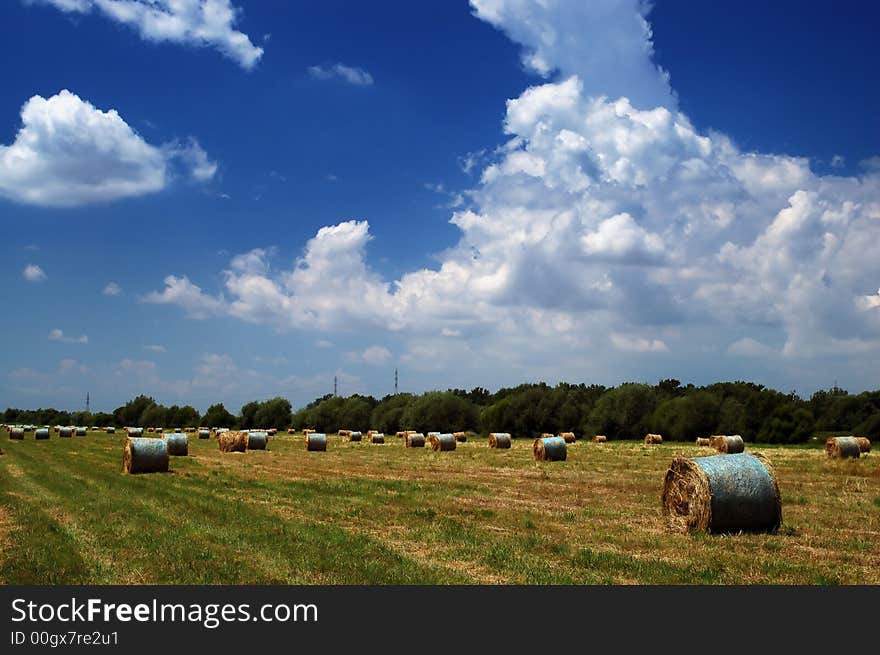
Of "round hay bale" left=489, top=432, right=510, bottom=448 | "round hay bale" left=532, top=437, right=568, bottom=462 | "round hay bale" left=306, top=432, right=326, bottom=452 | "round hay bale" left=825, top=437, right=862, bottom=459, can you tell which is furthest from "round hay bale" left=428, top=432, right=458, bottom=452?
"round hay bale" left=825, top=437, right=862, bottom=459

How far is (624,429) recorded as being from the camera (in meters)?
88.4

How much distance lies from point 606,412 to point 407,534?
258 feet

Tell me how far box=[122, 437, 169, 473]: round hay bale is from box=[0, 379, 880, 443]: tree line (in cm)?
5982

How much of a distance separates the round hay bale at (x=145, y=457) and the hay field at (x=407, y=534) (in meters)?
3.42

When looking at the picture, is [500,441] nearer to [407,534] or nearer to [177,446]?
[177,446]

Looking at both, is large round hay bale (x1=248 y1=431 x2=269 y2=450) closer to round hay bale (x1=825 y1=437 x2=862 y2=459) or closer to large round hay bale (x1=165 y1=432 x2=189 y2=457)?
large round hay bale (x1=165 y1=432 x2=189 y2=457)

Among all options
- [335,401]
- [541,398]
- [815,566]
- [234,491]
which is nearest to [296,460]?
[234,491]

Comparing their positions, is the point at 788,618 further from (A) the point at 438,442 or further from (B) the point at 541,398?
(B) the point at 541,398

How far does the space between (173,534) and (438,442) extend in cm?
3719

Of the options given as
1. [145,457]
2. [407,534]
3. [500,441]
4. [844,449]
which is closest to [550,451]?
[500,441]

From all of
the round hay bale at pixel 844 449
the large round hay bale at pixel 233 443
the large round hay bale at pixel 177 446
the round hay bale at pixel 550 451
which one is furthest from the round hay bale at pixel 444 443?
the round hay bale at pixel 844 449

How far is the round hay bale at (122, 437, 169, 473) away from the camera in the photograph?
29.9 meters

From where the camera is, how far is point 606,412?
90125 mm

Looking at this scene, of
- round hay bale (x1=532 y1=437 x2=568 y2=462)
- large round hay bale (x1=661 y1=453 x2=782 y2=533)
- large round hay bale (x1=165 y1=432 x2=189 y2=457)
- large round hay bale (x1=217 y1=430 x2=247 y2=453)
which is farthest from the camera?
large round hay bale (x1=217 y1=430 x2=247 y2=453)
